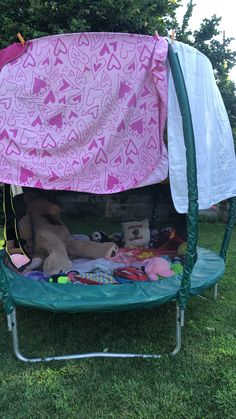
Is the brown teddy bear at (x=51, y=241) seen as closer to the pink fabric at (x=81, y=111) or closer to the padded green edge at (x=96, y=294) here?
the padded green edge at (x=96, y=294)

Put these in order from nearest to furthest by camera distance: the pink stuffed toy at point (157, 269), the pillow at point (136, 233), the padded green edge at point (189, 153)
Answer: the padded green edge at point (189, 153) < the pink stuffed toy at point (157, 269) < the pillow at point (136, 233)

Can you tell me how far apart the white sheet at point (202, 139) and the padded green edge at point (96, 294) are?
2.21ft

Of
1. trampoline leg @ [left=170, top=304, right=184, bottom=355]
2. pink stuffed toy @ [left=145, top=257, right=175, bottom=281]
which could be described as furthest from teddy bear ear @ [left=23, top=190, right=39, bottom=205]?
trampoline leg @ [left=170, top=304, right=184, bottom=355]

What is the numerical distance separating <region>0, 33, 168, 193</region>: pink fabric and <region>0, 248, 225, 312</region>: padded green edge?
0.76m

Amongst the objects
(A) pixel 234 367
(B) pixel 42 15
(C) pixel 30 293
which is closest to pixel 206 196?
(A) pixel 234 367

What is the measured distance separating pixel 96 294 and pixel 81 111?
1.29m

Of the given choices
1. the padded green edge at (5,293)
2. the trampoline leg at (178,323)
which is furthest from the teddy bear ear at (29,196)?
the trampoline leg at (178,323)

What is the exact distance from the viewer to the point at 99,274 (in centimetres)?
351

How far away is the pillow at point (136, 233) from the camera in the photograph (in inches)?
187

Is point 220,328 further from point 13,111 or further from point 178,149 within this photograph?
point 13,111

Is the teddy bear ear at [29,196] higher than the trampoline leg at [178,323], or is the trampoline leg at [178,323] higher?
the teddy bear ear at [29,196]

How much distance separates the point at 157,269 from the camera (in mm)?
3496

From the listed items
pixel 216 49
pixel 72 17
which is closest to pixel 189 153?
pixel 72 17

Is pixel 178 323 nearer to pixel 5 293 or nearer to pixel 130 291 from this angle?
pixel 130 291
